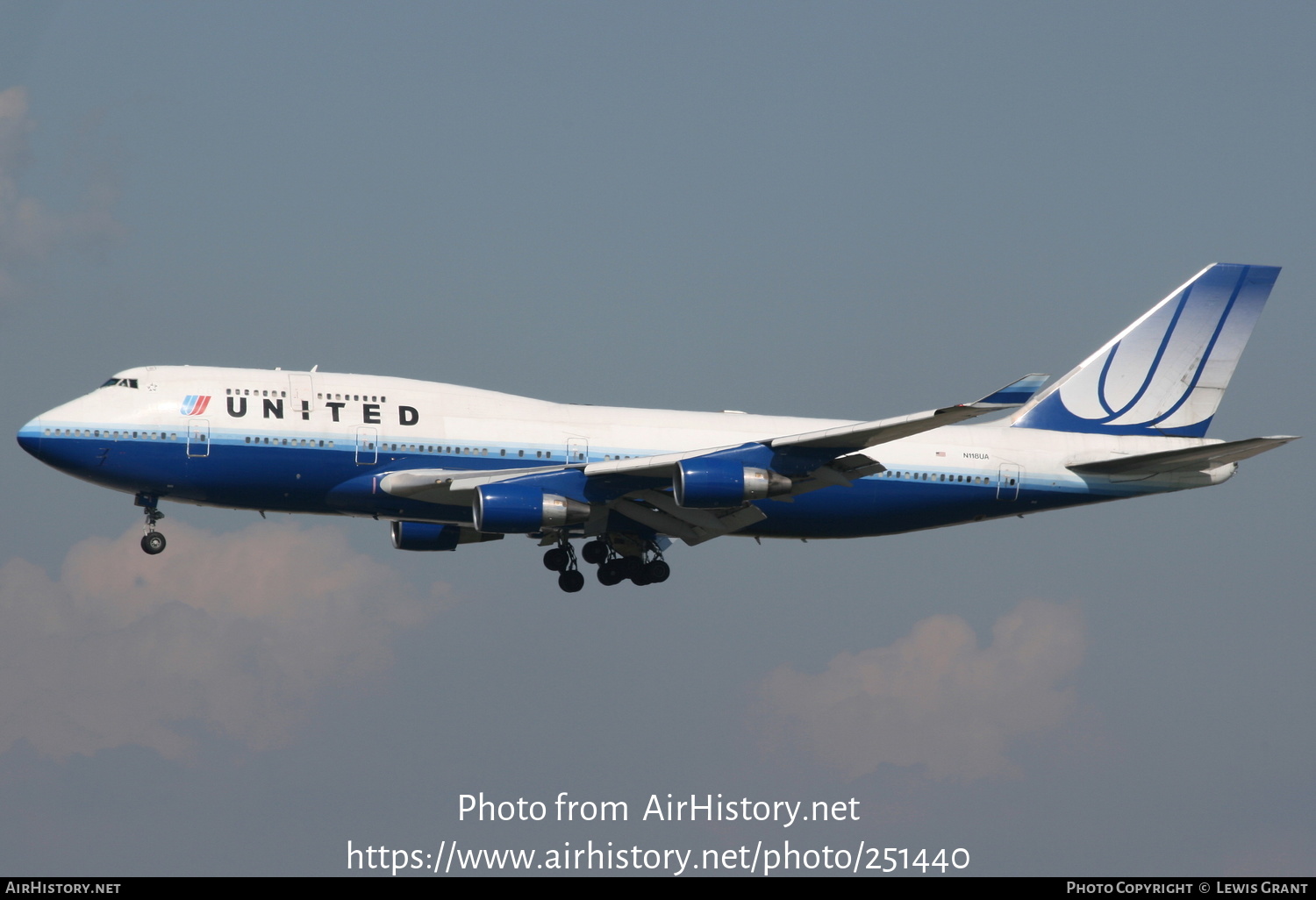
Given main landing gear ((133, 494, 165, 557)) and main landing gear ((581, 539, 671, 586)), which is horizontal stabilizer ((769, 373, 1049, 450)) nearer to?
main landing gear ((581, 539, 671, 586))

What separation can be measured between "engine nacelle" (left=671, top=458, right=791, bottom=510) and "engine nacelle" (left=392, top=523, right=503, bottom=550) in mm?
9507

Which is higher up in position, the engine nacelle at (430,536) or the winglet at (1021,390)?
the winglet at (1021,390)

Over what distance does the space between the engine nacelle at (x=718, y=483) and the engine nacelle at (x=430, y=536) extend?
9507 millimetres

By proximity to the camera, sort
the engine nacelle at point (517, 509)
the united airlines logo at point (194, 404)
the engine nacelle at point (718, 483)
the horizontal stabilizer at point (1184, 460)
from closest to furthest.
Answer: the engine nacelle at point (517, 509) → the engine nacelle at point (718, 483) → the united airlines logo at point (194, 404) → the horizontal stabilizer at point (1184, 460)

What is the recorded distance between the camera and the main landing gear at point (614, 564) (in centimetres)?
5141

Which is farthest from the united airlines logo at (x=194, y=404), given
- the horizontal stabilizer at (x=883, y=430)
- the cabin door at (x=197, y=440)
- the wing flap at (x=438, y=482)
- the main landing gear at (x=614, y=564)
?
the horizontal stabilizer at (x=883, y=430)

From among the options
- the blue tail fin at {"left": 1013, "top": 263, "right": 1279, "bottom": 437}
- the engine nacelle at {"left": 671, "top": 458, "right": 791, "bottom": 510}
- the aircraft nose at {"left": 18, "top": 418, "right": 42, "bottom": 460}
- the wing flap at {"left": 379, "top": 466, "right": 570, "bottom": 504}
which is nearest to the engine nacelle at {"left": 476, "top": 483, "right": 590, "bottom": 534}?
the wing flap at {"left": 379, "top": 466, "right": 570, "bottom": 504}

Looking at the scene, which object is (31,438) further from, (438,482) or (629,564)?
(629,564)

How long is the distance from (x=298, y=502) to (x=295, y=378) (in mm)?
3547

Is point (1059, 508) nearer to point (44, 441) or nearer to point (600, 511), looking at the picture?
point (600, 511)

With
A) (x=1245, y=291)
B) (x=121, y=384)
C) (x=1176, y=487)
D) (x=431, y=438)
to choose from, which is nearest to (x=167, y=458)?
(x=121, y=384)

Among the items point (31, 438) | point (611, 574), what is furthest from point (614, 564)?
point (31, 438)

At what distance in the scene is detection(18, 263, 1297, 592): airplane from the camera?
45.0 m

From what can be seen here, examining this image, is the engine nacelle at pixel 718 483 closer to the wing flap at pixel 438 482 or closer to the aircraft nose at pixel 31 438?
the wing flap at pixel 438 482
